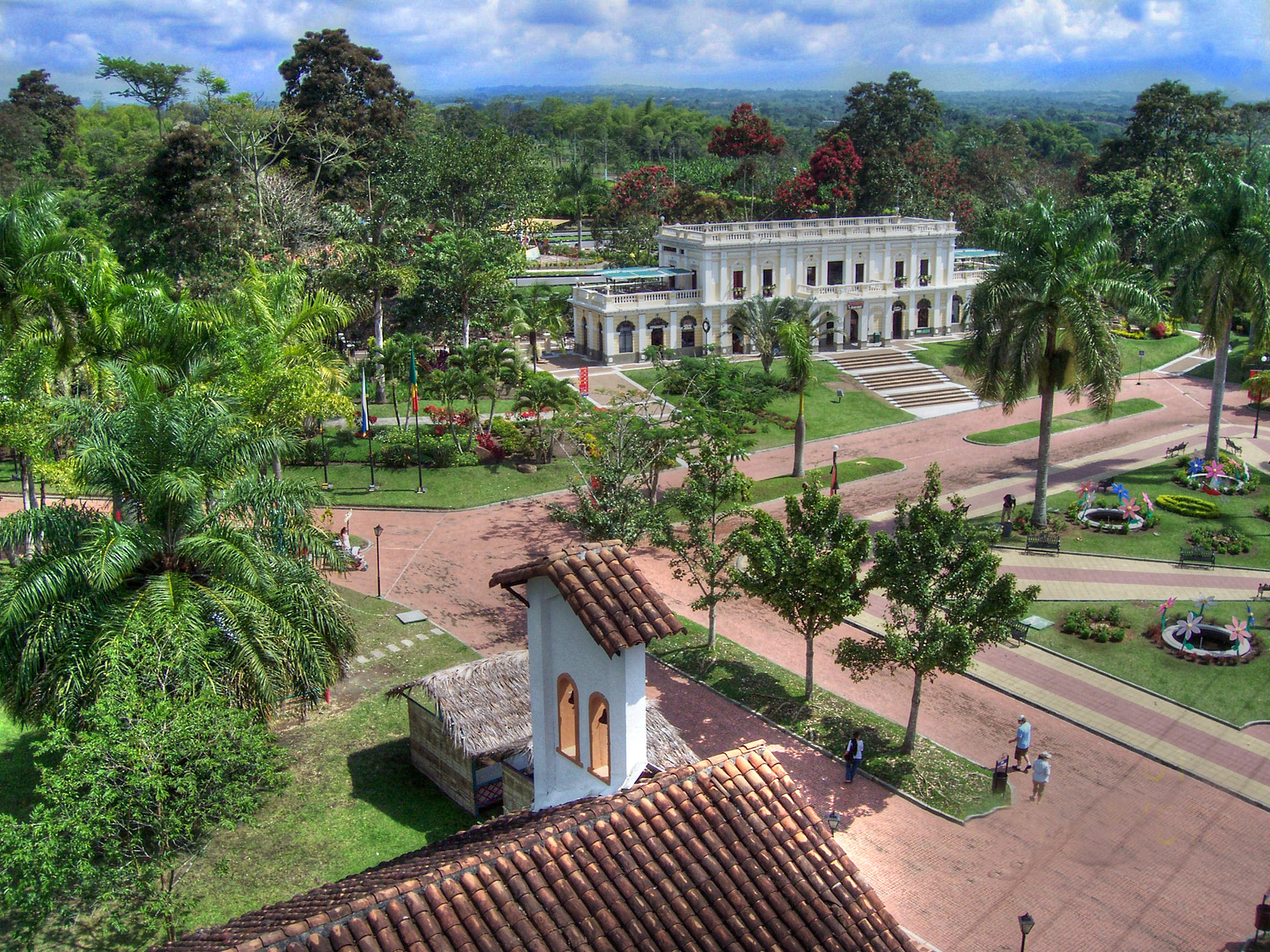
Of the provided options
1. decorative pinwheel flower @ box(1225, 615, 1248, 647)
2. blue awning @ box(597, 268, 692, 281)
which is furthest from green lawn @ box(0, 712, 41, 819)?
blue awning @ box(597, 268, 692, 281)

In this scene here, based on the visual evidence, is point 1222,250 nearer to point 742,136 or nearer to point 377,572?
point 377,572

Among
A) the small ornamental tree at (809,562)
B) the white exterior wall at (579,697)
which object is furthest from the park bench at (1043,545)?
the white exterior wall at (579,697)

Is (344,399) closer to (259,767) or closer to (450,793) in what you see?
(450,793)

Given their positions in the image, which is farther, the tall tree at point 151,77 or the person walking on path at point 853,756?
the tall tree at point 151,77

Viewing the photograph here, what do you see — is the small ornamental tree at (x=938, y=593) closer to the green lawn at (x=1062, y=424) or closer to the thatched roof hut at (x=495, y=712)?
the thatched roof hut at (x=495, y=712)

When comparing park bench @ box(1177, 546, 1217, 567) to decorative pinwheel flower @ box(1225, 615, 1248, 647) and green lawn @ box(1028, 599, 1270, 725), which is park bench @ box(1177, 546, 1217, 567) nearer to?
green lawn @ box(1028, 599, 1270, 725)
